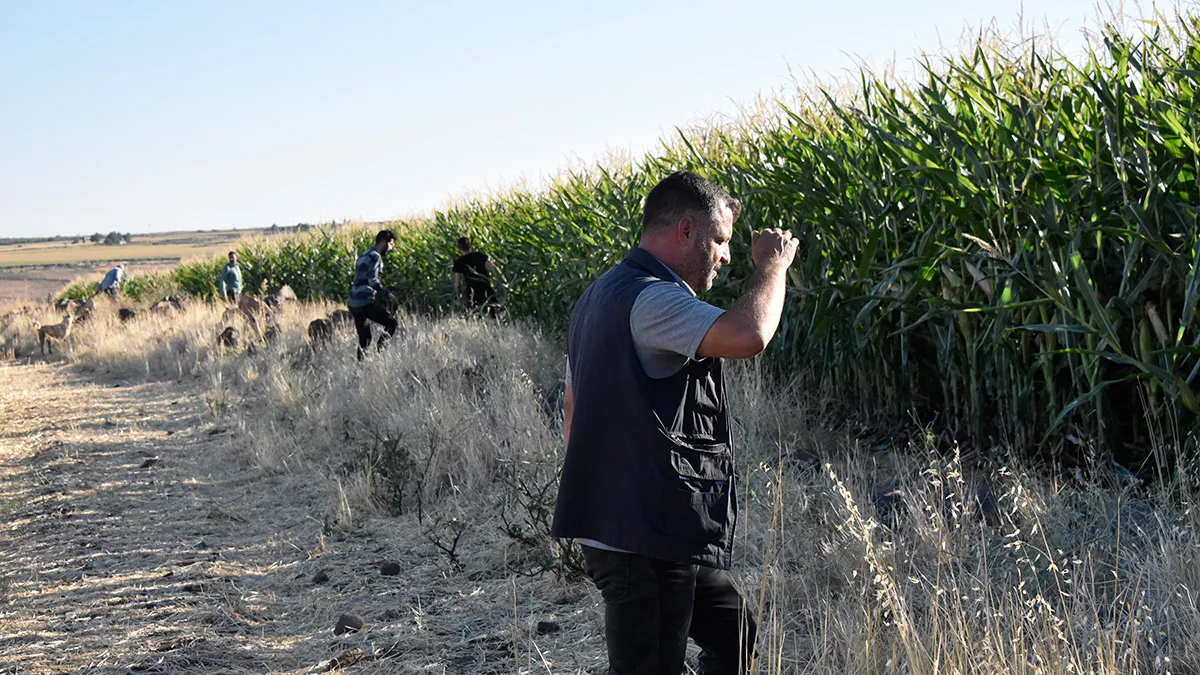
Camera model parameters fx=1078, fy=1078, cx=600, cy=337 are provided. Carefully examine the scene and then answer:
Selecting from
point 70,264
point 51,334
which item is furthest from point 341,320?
point 70,264

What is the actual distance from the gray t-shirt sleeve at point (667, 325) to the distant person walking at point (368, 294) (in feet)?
32.3

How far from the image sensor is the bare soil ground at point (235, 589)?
4.45 metres

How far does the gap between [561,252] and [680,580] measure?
9069 mm

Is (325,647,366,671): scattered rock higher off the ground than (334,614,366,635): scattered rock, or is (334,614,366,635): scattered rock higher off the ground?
(334,614,366,635): scattered rock

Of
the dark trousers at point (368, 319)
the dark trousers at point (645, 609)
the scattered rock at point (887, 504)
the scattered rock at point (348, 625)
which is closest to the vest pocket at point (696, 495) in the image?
the dark trousers at point (645, 609)

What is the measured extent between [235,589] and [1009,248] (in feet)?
13.6

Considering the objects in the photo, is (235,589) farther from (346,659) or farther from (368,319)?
(368,319)

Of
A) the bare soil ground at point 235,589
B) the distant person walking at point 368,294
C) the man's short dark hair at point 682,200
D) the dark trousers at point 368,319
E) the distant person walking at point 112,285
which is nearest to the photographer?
the man's short dark hair at point 682,200

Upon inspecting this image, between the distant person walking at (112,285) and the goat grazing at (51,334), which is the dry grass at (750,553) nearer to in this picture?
the goat grazing at (51,334)

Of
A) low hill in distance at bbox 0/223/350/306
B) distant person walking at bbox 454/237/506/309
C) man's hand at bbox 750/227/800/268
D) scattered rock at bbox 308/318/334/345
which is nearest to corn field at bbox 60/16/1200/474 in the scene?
man's hand at bbox 750/227/800/268

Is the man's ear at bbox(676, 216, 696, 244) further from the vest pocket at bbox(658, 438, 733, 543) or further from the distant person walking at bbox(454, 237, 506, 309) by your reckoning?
the distant person walking at bbox(454, 237, 506, 309)

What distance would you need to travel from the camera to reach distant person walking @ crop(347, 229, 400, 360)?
1258 centimetres

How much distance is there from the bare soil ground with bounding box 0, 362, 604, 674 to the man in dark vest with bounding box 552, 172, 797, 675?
1.79 feet

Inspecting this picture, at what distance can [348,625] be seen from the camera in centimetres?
471
